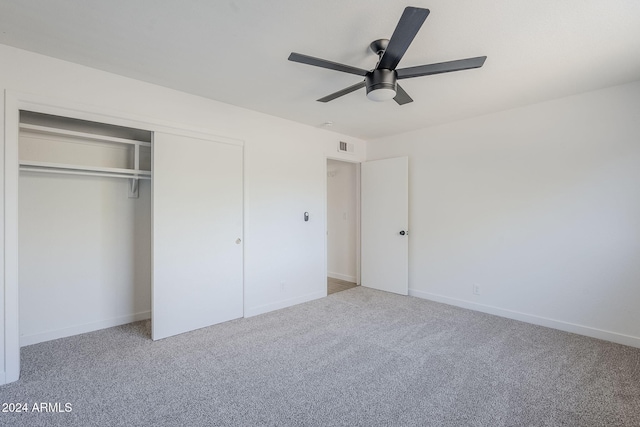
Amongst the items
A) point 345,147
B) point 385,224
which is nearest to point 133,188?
point 345,147

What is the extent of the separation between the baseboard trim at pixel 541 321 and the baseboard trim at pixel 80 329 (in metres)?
3.72

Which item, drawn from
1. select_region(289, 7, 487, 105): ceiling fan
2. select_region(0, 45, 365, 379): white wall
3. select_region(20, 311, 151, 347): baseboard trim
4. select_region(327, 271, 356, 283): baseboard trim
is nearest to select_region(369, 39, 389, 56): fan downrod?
select_region(289, 7, 487, 105): ceiling fan

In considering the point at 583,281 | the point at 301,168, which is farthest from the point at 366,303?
the point at 583,281

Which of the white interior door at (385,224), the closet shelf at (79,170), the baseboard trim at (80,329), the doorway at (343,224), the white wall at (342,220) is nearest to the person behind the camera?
the closet shelf at (79,170)

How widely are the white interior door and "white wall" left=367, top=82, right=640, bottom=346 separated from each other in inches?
7.5

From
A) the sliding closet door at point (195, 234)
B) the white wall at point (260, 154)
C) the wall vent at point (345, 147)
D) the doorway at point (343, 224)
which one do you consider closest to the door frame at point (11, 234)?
the white wall at point (260, 154)

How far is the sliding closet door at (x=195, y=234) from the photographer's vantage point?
9.61 feet

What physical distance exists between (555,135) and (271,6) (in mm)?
3218

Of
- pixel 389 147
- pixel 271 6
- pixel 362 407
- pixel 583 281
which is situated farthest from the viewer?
pixel 389 147

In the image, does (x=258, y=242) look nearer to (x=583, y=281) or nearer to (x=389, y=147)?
(x=389, y=147)

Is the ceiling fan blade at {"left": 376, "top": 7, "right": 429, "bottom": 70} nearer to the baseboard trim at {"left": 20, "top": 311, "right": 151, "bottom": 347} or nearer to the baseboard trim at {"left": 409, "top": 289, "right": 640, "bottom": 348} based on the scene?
the baseboard trim at {"left": 409, "top": 289, "right": 640, "bottom": 348}

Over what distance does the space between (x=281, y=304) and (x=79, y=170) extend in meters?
2.66

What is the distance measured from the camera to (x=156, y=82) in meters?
2.82

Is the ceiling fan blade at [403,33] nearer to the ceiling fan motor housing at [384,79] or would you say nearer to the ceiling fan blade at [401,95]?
the ceiling fan motor housing at [384,79]
